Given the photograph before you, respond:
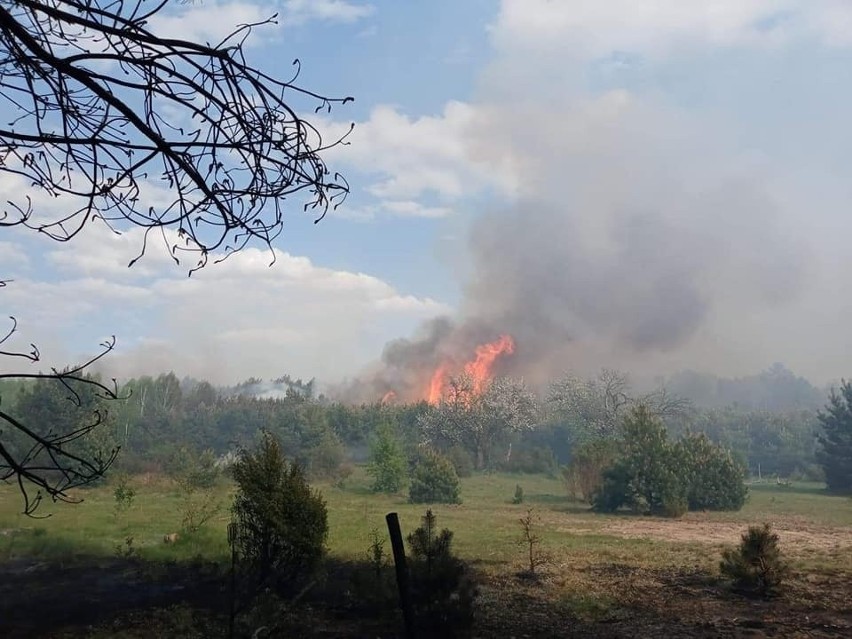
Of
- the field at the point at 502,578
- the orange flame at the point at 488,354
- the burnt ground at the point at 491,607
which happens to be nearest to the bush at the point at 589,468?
the field at the point at 502,578

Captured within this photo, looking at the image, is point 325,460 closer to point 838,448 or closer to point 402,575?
point 838,448

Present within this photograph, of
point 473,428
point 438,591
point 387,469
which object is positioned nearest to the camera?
point 438,591

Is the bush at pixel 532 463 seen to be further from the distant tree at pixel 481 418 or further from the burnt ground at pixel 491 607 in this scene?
the burnt ground at pixel 491 607

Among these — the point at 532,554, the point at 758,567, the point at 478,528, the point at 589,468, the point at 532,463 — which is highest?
the point at 589,468

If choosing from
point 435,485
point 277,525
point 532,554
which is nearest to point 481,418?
point 435,485

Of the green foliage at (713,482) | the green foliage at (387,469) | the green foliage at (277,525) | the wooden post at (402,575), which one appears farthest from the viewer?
the green foliage at (387,469)

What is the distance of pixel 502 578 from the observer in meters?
Result: 12.1

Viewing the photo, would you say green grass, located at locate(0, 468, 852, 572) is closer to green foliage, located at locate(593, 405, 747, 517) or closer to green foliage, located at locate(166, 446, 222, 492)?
green foliage, located at locate(166, 446, 222, 492)

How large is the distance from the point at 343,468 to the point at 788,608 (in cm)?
3978

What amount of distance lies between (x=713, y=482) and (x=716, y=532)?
11.1 metres

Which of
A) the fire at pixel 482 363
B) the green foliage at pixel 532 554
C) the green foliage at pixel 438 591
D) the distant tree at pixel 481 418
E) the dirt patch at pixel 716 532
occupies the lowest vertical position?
the dirt patch at pixel 716 532

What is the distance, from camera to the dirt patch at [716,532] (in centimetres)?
1700

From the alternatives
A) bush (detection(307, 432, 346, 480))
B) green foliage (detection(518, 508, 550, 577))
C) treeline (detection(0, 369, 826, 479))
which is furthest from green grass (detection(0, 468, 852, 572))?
treeline (detection(0, 369, 826, 479))

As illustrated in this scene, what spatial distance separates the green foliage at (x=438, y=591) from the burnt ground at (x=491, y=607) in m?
1.05
